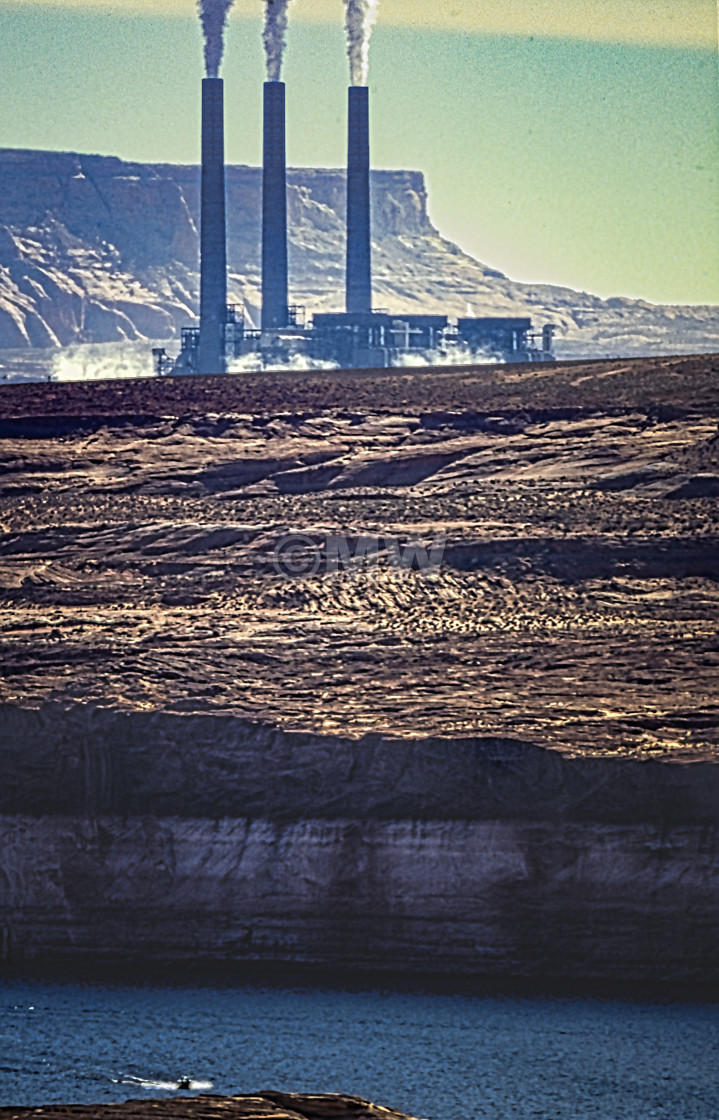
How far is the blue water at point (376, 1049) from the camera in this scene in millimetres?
16234

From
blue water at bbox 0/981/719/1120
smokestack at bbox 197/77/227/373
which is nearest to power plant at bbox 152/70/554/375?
smokestack at bbox 197/77/227/373

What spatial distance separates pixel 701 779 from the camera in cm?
1964

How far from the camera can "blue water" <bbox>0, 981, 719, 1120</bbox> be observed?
16234mm

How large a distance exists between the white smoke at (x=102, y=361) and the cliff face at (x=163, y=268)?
423cm

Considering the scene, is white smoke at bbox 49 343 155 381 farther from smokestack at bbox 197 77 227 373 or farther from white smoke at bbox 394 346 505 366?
white smoke at bbox 394 346 505 366

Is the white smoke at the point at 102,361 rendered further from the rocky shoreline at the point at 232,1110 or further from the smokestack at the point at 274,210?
the rocky shoreline at the point at 232,1110

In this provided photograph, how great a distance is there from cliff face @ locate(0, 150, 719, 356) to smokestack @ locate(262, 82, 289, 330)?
53.1m

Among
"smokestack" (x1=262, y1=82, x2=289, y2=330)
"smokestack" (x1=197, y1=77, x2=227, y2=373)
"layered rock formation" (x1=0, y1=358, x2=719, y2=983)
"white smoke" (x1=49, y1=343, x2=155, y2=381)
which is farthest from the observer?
"white smoke" (x1=49, y1=343, x2=155, y2=381)

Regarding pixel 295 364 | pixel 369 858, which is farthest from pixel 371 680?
pixel 295 364

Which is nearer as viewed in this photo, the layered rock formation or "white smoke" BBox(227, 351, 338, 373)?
the layered rock formation

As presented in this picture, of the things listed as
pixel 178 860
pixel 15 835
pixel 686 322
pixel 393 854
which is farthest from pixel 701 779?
pixel 686 322

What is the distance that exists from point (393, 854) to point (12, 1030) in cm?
386

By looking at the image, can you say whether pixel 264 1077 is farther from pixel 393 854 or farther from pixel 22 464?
pixel 22 464

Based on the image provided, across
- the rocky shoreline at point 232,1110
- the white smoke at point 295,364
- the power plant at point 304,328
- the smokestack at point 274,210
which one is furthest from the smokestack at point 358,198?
the rocky shoreline at point 232,1110
